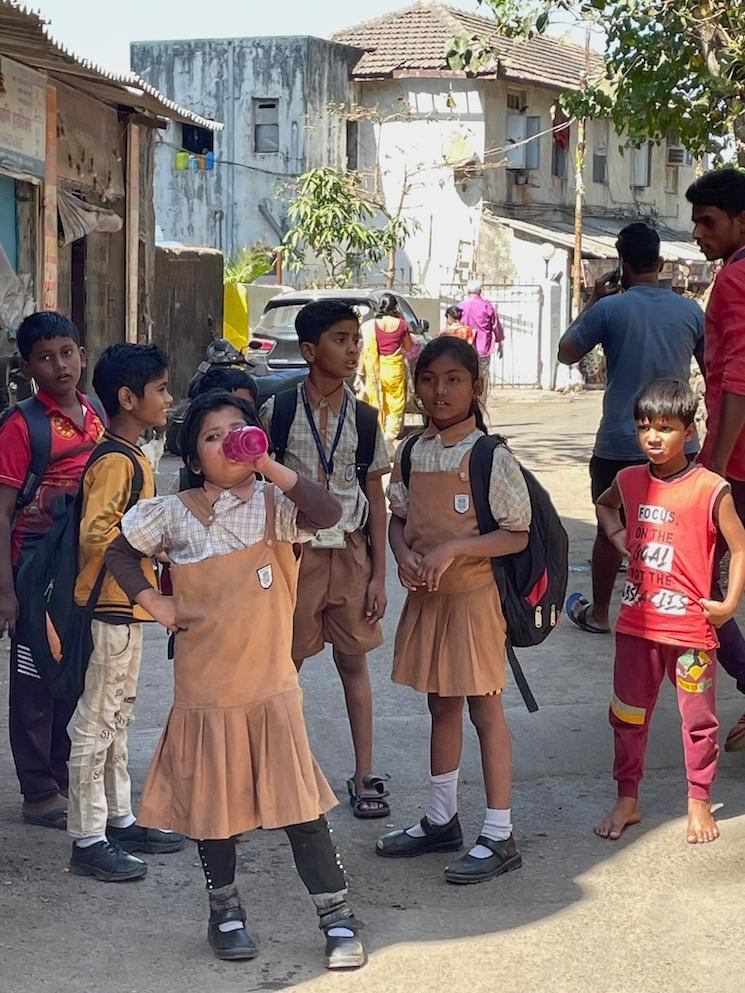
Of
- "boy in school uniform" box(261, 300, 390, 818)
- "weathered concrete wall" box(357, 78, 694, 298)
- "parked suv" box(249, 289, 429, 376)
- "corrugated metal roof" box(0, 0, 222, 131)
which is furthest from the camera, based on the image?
"weathered concrete wall" box(357, 78, 694, 298)

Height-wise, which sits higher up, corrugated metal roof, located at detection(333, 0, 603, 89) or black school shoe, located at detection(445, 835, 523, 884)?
corrugated metal roof, located at detection(333, 0, 603, 89)

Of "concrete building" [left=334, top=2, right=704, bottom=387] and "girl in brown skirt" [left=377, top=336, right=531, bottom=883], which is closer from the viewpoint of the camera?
"girl in brown skirt" [left=377, top=336, right=531, bottom=883]

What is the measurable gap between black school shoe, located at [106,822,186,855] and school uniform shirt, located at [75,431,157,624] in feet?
2.38

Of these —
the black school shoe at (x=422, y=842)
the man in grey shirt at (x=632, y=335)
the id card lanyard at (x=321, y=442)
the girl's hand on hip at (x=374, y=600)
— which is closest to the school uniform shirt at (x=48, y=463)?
the id card lanyard at (x=321, y=442)

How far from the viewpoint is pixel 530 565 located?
4367mm

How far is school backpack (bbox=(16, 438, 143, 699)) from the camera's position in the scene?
4254 mm

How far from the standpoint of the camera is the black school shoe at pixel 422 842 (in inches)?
177

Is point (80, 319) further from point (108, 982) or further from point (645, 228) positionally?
point (108, 982)

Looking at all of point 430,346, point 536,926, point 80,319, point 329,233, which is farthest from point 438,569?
point 329,233

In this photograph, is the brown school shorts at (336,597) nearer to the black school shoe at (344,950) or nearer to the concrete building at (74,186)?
the black school shoe at (344,950)

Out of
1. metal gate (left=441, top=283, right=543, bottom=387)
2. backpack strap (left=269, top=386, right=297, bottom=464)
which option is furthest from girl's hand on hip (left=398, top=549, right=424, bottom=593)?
metal gate (left=441, top=283, right=543, bottom=387)

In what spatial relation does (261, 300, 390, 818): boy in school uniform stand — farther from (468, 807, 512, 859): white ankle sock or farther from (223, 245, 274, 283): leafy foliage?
(223, 245, 274, 283): leafy foliage

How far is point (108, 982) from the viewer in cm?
363

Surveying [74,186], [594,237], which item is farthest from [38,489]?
[594,237]
